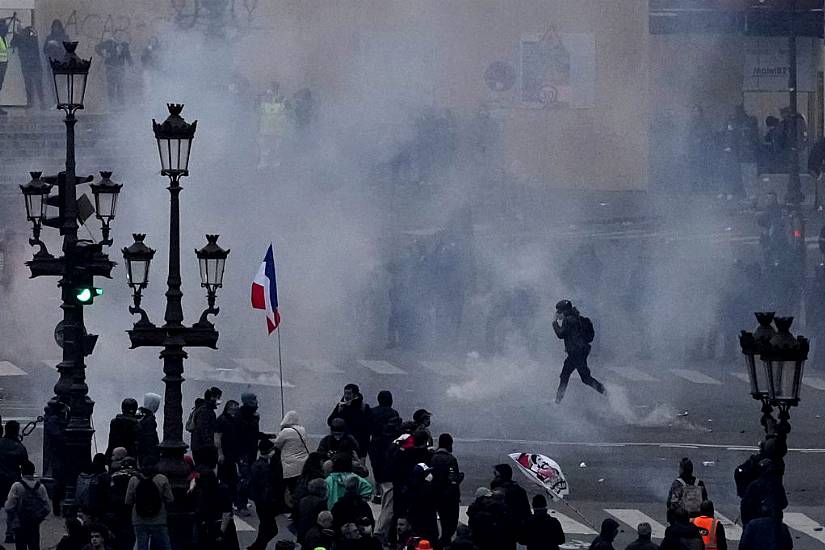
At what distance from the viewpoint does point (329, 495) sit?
54.3ft

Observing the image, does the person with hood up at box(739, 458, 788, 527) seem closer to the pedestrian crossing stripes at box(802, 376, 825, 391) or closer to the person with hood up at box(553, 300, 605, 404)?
the person with hood up at box(553, 300, 605, 404)

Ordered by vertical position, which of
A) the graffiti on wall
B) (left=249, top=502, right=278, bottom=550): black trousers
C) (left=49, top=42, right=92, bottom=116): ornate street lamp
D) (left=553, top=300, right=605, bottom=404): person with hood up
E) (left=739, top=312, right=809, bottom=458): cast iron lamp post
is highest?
the graffiti on wall

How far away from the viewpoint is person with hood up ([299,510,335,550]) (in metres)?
15.2

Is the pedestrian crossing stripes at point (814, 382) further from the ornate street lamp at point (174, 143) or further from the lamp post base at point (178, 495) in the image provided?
the lamp post base at point (178, 495)

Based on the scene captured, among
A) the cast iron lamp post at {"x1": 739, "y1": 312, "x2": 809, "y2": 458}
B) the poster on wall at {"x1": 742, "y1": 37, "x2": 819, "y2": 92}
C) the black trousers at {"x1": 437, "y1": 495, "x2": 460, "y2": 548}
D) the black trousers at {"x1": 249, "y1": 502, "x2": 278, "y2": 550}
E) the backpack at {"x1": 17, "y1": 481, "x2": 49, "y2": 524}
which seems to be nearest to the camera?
the cast iron lamp post at {"x1": 739, "y1": 312, "x2": 809, "y2": 458}

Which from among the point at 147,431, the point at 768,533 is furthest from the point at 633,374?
the point at 768,533

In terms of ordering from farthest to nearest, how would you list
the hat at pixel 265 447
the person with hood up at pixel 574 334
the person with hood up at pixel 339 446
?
1. the person with hood up at pixel 574 334
2. the hat at pixel 265 447
3. the person with hood up at pixel 339 446

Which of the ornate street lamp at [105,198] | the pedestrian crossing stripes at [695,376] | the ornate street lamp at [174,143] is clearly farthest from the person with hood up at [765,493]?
the pedestrian crossing stripes at [695,376]

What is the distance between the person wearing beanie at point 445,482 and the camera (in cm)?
1708

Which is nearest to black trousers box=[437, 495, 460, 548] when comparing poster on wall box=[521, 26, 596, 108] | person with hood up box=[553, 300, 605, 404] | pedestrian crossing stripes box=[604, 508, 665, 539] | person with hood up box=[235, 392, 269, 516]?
pedestrian crossing stripes box=[604, 508, 665, 539]

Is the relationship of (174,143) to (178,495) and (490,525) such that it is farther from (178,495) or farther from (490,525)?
(490,525)

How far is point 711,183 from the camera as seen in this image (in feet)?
117

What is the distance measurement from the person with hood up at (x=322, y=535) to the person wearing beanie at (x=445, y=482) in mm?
1864

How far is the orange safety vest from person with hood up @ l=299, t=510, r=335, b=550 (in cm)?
229
